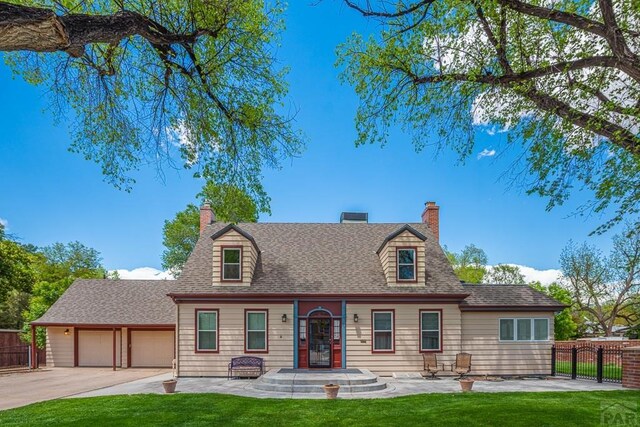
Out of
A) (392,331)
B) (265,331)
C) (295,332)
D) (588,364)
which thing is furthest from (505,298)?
(265,331)

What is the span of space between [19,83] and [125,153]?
3.15 m

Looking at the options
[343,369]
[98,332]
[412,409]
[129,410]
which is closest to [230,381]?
[343,369]

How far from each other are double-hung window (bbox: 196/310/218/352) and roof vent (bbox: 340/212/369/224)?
29.7ft

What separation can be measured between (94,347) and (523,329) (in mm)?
20014

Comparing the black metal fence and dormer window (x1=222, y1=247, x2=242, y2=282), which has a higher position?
dormer window (x1=222, y1=247, x2=242, y2=282)

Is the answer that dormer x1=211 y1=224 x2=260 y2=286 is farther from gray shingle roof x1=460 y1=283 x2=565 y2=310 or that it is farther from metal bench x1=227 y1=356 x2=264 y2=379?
gray shingle roof x1=460 y1=283 x2=565 y2=310

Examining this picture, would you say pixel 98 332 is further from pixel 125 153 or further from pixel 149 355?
pixel 125 153

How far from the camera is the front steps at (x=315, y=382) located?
1299 cm

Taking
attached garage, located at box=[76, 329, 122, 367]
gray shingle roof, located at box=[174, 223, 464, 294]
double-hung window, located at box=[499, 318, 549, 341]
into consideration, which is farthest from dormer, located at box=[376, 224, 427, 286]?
attached garage, located at box=[76, 329, 122, 367]

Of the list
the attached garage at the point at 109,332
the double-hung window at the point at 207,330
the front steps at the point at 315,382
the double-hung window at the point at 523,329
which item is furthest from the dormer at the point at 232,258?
the double-hung window at the point at 523,329

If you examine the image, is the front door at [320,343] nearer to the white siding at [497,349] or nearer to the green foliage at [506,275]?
the white siding at [497,349]

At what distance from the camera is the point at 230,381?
1520 cm

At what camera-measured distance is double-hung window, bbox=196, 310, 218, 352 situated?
1666 centimetres

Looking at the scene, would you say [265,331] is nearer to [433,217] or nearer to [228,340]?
[228,340]
